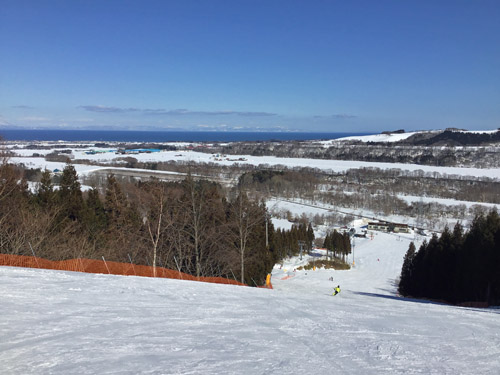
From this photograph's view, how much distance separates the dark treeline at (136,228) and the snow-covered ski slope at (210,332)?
23.1 feet

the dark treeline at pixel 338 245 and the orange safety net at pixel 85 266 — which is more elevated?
the orange safety net at pixel 85 266

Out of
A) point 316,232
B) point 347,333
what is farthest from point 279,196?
point 347,333

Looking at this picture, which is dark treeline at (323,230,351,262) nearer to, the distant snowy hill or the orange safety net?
the orange safety net

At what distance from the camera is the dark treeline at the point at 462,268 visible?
56.6ft

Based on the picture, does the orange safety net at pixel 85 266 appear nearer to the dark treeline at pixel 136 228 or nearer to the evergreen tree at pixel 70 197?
the dark treeline at pixel 136 228

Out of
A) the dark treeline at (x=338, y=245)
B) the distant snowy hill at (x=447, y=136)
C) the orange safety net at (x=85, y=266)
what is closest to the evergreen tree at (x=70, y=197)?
the orange safety net at (x=85, y=266)

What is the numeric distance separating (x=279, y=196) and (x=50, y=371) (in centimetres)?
7507

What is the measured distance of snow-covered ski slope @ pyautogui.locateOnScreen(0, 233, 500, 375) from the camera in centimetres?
421

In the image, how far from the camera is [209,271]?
19141 millimetres

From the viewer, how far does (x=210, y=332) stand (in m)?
5.48

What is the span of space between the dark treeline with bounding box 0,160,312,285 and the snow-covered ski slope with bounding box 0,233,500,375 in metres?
7.05

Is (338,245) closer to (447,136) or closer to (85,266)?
(85,266)

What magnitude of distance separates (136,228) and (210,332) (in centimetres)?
1649

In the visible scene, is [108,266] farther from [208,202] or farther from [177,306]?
[208,202]
